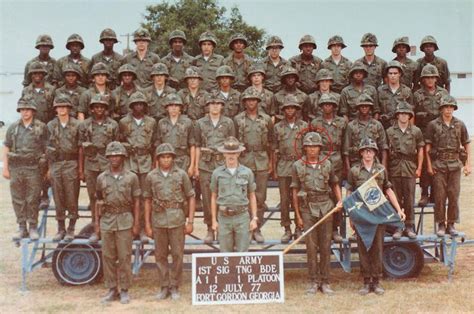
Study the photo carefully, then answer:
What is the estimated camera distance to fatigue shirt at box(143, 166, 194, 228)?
848cm

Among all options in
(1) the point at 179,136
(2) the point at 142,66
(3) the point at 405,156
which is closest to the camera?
(1) the point at 179,136

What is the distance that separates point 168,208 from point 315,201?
2.13 metres

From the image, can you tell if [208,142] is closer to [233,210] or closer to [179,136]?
[179,136]

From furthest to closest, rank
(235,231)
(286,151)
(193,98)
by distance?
(193,98) → (286,151) → (235,231)

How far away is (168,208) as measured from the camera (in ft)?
27.8

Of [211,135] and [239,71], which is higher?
[239,71]

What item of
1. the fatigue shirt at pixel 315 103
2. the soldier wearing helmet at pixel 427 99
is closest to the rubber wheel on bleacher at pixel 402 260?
the soldier wearing helmet at pixel 427 99

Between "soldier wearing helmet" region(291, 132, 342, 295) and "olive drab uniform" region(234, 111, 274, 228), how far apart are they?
73 cm

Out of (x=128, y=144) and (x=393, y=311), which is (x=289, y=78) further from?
(x=393, y=311)

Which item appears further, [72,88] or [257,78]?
[72,88]

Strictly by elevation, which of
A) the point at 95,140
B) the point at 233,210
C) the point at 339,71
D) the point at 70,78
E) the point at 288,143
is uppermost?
the point at 339,71

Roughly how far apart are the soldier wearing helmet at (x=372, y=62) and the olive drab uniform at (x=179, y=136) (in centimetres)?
341

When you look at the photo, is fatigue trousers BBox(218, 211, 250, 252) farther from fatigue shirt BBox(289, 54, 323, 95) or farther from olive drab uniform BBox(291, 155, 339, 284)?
fatigue shirt BBox(289, 54, 323, 95)

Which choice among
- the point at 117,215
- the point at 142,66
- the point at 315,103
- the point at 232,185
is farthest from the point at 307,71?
the point at 117,215
